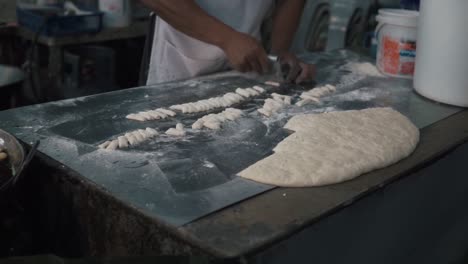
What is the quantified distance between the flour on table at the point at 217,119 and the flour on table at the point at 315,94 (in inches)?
10.9

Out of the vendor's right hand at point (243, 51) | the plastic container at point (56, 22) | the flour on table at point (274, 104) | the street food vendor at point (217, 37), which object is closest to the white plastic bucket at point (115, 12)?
the plastic container at point (56, 22)

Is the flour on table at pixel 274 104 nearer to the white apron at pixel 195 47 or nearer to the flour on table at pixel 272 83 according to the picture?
the flour on table at pixel 272 83

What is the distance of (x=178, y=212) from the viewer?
948 millimetres

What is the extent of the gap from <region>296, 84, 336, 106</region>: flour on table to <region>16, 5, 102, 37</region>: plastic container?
5.92 ft

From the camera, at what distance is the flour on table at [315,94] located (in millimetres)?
1731

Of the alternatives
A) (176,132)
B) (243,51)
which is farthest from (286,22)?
(176,132)

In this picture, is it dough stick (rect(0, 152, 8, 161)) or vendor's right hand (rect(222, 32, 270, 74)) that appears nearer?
dough stick (rect(0, 152, 8, 161))

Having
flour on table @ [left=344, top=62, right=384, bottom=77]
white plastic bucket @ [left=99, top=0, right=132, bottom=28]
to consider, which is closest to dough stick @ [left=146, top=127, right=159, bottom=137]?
flour on table @ [left=344, top=62, right=384, bottom=77]

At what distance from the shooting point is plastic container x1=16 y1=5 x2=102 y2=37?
2.96 m

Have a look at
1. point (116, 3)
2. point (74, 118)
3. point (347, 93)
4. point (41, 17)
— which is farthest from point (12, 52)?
point (347, 93)

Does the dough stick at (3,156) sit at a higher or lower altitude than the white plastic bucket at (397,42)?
lower

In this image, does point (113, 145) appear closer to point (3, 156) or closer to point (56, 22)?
point (3, 156)

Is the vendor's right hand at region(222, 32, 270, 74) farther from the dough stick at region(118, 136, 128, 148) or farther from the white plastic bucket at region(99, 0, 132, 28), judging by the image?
the white plastic bucket at region(99, 0, 132, 28)

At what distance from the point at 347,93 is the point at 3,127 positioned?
3.94 ft
